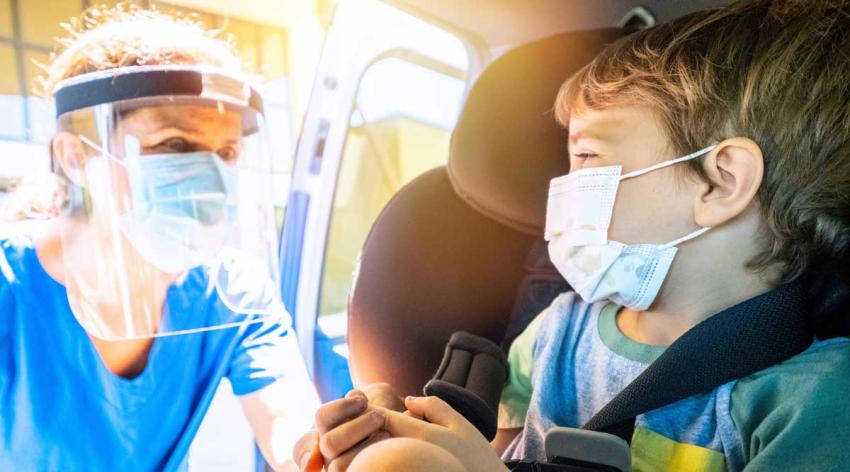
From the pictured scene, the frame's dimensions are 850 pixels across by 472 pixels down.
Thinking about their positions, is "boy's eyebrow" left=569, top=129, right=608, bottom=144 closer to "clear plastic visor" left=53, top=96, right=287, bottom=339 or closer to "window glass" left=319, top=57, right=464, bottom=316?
"clear plastic visor" left=53, top=96, right=287, bottom=339

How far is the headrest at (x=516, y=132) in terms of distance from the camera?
1.24m

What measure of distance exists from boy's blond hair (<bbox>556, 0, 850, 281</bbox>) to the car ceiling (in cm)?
45

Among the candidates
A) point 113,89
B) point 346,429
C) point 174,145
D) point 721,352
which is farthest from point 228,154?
point 721,352

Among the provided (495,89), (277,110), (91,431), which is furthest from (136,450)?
(495,89)

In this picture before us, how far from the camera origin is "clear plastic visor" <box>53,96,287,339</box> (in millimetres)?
901

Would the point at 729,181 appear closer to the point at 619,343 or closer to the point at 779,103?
the point at 779,103

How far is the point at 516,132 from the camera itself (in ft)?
4.07

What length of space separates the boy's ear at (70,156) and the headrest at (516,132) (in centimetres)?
65

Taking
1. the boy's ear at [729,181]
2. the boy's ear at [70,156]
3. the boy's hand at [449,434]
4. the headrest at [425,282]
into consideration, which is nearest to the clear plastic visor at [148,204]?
the boy's ear at [70,156]

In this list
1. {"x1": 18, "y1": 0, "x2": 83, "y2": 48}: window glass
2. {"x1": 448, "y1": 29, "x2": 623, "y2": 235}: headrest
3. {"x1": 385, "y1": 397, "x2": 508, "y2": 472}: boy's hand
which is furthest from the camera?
{"x1": 448, "y1": 29, "x2": 623, "y2": 235}: headrest

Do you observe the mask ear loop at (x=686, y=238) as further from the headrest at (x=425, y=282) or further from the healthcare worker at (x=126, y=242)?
the healthcare worker at (x=126, y=242)

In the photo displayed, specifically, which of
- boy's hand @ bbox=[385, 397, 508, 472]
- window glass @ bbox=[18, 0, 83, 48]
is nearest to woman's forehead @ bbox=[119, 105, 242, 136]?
window glass @ bbox=[18, 0, 83, 48]

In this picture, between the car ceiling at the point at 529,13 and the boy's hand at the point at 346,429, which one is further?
the car ceiling at the point at 529,13

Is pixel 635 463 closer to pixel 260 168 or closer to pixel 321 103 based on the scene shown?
pixel 260 168
